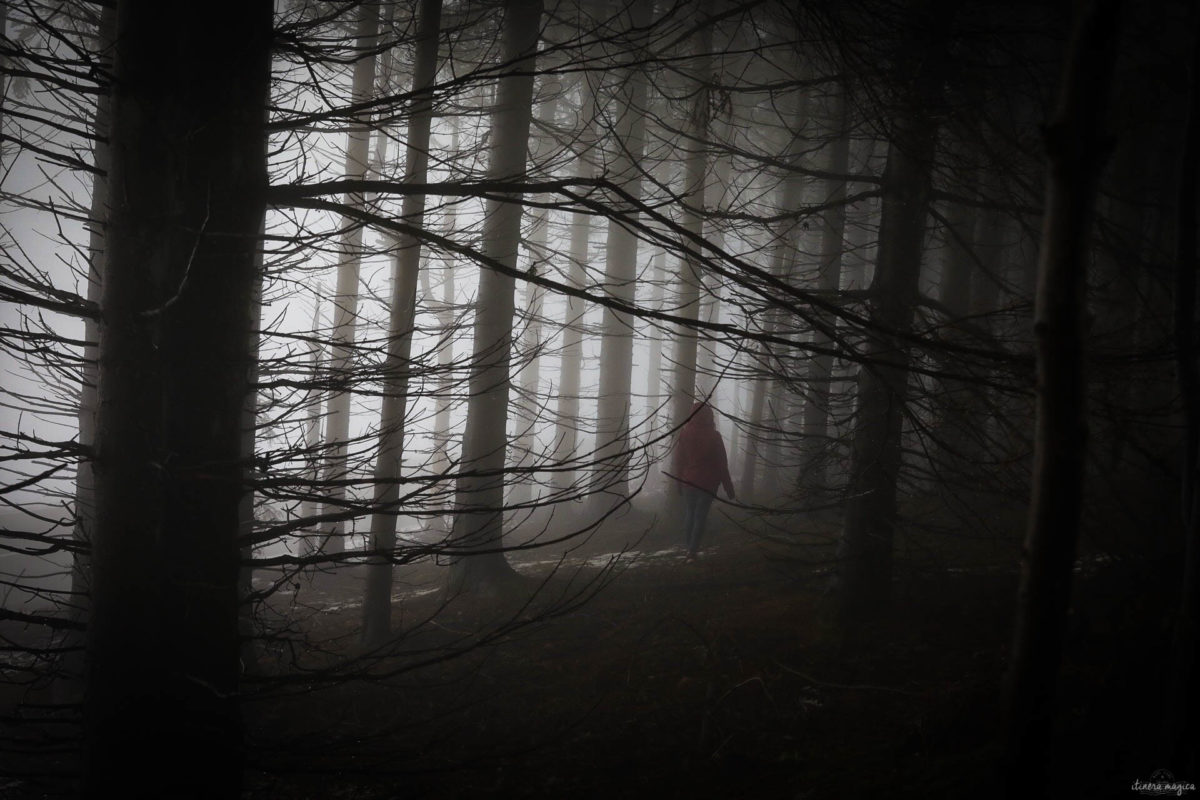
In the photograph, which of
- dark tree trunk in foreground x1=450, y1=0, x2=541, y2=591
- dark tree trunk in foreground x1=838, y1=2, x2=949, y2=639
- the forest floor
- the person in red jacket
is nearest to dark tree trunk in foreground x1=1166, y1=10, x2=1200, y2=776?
the forest floor

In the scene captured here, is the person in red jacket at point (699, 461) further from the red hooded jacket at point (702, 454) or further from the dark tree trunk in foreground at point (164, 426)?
the dark tree trunk in foreground at point (164, 426)

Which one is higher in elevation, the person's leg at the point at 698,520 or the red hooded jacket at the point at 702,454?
the red hooded jacket at the point at 702,454

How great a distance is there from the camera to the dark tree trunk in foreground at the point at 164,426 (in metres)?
2.60

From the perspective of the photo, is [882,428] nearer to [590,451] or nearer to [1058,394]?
[590,451]

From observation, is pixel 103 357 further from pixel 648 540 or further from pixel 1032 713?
pixel 648 540

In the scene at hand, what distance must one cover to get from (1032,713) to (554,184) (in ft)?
7.85

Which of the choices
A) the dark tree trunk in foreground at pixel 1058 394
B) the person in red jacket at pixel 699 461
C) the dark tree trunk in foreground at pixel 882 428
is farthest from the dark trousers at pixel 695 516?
the dark tree trunk in foreground at pixel 1058 394

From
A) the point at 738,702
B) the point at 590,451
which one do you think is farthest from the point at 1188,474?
the point at 590,451

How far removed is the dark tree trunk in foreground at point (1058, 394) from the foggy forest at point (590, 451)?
10 mm

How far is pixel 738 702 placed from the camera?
17.7 ft

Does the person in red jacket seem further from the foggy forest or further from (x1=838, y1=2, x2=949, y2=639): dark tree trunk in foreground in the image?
(x1=838, y1=2, x2=949, y2=639): dark tree trunk in foreground

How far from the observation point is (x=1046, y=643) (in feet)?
6.68

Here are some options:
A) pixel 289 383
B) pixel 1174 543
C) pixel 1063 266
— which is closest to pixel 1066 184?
pixel 1063 266

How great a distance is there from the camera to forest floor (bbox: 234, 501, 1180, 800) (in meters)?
4.21
